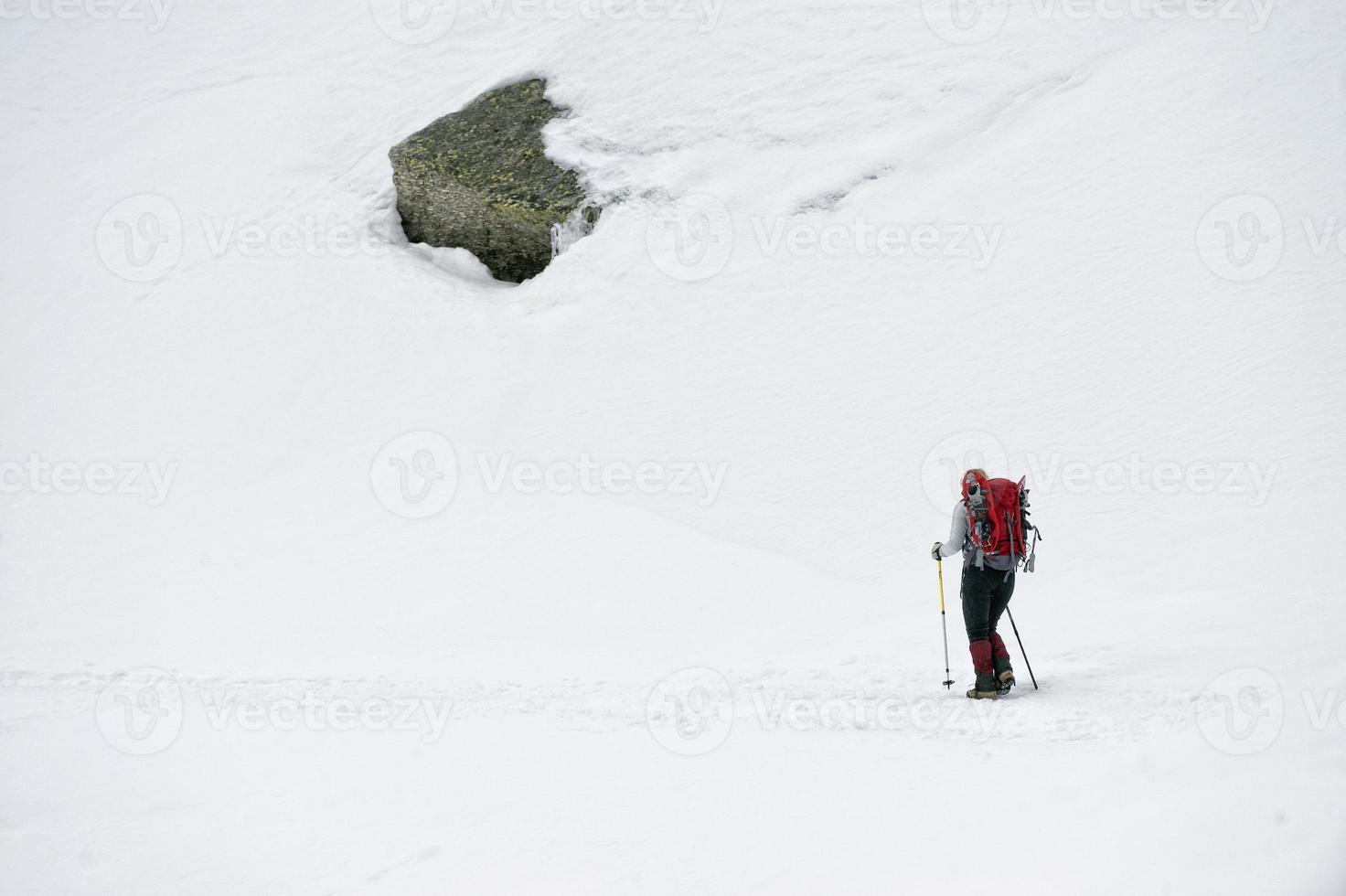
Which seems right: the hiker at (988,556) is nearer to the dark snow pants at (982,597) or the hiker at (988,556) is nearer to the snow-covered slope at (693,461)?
the dark snow pants at (982,597)

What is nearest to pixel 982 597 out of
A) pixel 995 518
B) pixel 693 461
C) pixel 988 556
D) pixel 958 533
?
pixel 988 556

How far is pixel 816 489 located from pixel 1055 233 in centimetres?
527

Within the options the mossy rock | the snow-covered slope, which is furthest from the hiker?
the mossy rock

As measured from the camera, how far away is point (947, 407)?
11938mm

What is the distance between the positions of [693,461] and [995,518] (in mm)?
5716

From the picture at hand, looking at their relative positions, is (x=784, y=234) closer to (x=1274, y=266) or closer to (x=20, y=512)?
(x=1274, y=266)

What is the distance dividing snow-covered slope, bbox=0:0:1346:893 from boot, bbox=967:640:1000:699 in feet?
0.90

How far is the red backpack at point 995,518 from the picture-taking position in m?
7.02

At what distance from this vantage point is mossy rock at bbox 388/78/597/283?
16312 mm

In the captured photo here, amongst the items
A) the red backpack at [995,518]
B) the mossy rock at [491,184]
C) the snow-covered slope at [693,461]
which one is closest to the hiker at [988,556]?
the red backpack at [995,518]

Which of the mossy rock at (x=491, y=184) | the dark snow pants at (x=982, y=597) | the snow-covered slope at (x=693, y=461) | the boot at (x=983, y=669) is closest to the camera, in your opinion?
the snow-covered slope at (x=693, y=461)

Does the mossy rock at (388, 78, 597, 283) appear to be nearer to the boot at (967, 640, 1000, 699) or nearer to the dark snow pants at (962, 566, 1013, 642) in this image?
the dark snow pants at (962, 566, 1013, 642)

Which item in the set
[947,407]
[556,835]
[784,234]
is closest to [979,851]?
[556,835]

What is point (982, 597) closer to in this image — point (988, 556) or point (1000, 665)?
point (988, 556)
